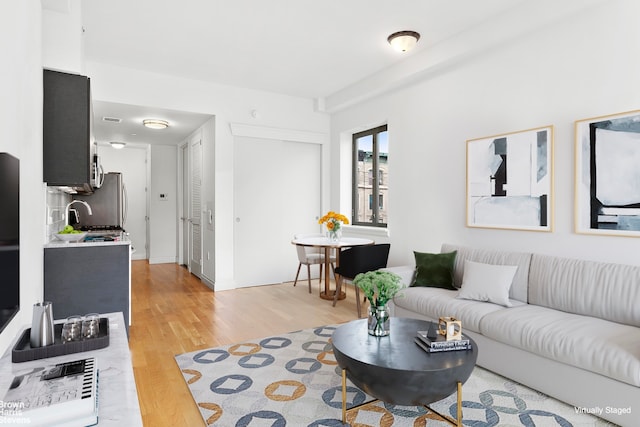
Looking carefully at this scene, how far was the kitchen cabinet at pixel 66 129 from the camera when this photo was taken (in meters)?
2.70

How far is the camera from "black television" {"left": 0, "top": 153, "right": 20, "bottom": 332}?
130 cm

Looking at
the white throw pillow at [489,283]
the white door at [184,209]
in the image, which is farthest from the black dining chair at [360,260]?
the white door at [184,209]

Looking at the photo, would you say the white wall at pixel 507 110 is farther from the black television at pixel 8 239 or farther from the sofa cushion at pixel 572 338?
the black television at pixel 8 239

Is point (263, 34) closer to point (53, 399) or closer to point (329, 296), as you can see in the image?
point (329, 296)

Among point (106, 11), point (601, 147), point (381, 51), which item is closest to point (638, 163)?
point (601, 147)

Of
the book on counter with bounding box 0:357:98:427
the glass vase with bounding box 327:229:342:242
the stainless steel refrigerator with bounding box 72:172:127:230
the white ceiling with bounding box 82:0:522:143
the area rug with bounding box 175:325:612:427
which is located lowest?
the area rug with bounding box 175:325:612:427

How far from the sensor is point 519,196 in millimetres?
3457

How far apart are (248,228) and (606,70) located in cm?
444

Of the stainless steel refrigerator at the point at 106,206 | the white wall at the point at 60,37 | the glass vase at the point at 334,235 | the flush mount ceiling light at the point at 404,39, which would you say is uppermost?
the flush mount ceiling light at the point at 404,39

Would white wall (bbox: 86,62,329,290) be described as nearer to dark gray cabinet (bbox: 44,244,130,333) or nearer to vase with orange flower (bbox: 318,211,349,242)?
vase with orange flower (bbox: 318,211,349,242)

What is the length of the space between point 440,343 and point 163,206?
7.19 meters

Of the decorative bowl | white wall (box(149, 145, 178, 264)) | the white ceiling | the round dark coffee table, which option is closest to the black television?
the round dark coffee table

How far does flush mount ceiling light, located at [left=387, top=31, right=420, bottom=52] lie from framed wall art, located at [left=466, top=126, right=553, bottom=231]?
1.15 meters

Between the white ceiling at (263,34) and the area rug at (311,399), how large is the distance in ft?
9.70
